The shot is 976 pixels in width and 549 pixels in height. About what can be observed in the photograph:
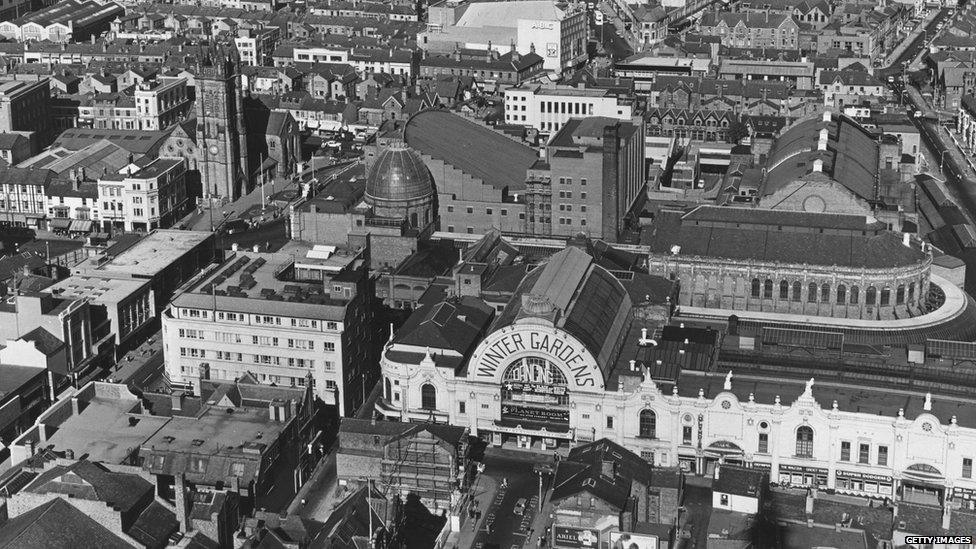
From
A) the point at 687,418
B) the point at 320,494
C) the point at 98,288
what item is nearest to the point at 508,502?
the point at 320,494

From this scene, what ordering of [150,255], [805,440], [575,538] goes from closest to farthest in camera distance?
[575,538], [805,440], [150,255]

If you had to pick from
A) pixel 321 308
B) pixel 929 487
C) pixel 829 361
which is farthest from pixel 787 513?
pixel 321 308

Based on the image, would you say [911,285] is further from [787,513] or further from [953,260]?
[787,513]

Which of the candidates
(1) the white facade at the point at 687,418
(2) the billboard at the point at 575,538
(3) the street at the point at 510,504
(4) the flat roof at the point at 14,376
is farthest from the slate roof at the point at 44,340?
(2) the billboard at the point at 575,538

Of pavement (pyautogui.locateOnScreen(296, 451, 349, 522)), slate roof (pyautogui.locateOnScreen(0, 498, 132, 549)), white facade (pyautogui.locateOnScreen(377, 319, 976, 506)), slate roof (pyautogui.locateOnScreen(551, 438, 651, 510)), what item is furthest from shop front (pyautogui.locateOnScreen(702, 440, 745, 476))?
slate roof (pyautogui.locateOnScreen(0, 498, 132, 549))

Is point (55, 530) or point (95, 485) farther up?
point (95, 485)

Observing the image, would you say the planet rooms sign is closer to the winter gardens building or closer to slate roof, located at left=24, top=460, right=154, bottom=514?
the winter gardens building

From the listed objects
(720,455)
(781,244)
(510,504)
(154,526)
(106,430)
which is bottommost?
(510,504)

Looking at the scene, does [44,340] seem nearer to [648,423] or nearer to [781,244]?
[648,423]
